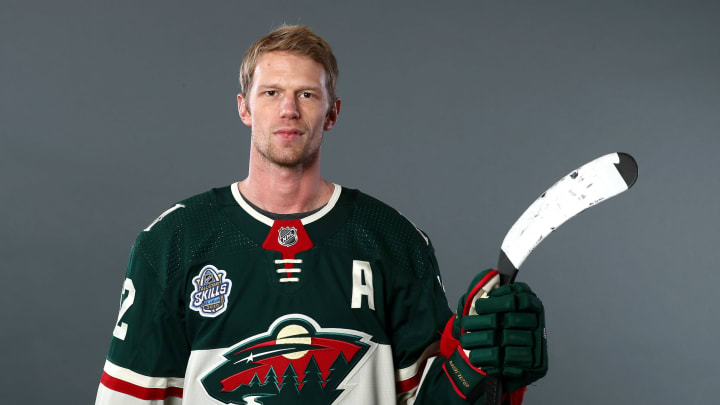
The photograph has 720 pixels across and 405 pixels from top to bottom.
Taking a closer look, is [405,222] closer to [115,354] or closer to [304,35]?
[304,35]

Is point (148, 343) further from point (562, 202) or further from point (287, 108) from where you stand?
point (562, 202)

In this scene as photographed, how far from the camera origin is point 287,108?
7.11ft

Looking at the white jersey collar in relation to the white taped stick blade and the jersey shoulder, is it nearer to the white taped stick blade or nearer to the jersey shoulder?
the jersey shoulder

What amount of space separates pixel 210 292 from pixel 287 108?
0.51 metres

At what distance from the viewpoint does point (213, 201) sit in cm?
231

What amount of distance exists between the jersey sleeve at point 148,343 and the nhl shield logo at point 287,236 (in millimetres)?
291

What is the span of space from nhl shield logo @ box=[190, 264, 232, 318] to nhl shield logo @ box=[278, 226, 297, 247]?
0.17m

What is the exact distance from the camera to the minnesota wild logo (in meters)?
2.14

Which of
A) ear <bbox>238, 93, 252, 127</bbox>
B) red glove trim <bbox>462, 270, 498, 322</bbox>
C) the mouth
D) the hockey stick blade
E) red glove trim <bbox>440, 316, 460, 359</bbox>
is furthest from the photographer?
ear <bbox>238, 93, 252, 127</bbox>

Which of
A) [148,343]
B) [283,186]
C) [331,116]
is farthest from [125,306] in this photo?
[331,116]

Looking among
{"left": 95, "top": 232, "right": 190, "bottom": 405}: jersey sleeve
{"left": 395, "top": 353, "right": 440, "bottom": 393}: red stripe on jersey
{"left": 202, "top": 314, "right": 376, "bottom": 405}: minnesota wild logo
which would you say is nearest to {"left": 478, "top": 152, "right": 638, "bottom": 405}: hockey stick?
{"left": 395, "top": 353, "right": 440, "bottom": 393}: red stripe on jersey

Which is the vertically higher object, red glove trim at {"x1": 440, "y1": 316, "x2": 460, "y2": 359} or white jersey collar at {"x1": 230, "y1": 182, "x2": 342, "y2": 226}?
white jersey collar at {"x1": 230, "y1": 182, "x2": 342, "y2": 226}

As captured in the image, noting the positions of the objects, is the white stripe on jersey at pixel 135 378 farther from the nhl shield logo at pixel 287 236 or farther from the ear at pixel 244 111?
the ear at pixel 244 111

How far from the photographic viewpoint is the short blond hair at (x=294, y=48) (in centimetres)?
223
